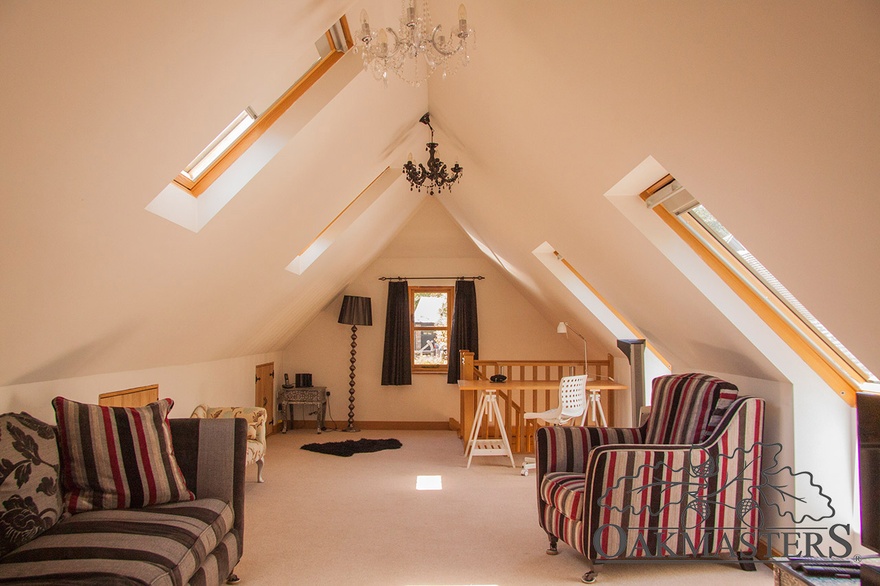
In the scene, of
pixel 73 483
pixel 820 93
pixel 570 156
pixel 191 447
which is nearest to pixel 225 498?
pixel 191 447

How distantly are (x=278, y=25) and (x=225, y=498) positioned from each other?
7.42ft

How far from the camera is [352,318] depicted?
908cm

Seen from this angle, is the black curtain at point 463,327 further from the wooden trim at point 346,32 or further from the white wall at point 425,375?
the wooden trim at point 346,32

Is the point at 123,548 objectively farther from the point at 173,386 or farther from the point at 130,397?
the point at 173,386

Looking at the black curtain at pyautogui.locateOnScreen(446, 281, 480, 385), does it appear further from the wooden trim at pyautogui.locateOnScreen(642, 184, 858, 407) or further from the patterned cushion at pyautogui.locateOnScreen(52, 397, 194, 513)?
the patterned cushion at pyautogui.locateOnScreen(52, 397, 194, 513)

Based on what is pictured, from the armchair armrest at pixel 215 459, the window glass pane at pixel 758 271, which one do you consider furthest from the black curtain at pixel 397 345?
the window glass pane at pixel 758 271

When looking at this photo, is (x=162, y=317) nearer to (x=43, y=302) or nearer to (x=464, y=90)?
(x=43, y=302)

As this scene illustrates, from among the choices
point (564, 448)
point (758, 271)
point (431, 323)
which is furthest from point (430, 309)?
point (758, 271)

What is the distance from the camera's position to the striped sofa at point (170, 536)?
7.65 ft

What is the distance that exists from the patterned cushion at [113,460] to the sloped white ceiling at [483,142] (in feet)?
1.57

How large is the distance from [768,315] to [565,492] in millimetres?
1432

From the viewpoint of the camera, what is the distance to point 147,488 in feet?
10.3

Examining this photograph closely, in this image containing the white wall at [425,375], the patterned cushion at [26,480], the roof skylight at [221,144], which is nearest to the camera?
the patterned cushion at [26,480]

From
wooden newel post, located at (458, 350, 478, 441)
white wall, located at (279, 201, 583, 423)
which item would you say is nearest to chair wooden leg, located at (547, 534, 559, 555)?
wooden newel post, located at (458, 350, 478, 441)
